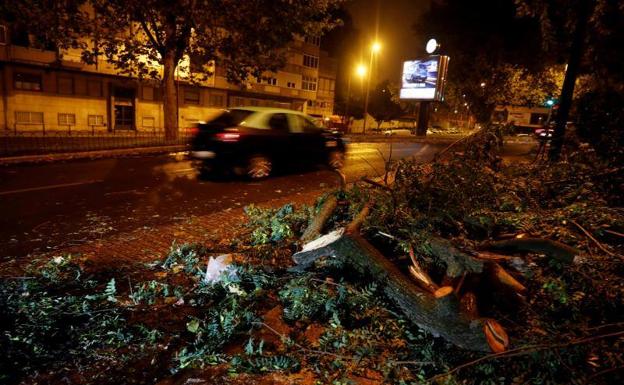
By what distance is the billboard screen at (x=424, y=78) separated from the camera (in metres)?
28.9

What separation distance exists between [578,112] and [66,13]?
16.6 metres

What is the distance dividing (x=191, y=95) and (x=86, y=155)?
19970 mm

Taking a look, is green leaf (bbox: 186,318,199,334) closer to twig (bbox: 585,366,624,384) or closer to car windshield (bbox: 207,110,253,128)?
twig (bbox: 585,366,624,384)

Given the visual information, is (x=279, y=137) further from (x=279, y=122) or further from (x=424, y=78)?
(x=424, y=78)

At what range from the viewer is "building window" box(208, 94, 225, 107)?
33.1 meters

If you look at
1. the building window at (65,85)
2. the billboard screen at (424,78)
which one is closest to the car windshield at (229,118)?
the building window at (65,85)

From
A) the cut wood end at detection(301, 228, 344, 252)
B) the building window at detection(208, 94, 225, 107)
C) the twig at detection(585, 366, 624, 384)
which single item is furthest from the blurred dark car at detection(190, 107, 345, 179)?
the building window at detection(208, 94, 225, 107)

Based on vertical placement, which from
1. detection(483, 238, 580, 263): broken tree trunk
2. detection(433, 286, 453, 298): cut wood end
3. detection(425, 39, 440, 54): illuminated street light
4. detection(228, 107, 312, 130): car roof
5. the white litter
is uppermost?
detection(425, 39, 440, 54): illuminated street light

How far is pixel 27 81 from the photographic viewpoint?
22.9m

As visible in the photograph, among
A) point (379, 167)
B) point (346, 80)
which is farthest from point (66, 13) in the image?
point (346, 80)

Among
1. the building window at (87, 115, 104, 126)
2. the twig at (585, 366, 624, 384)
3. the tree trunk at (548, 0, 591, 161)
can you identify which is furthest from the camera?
the building window at (87, 115, 104, 126)

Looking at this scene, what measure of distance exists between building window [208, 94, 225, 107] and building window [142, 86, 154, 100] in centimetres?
525

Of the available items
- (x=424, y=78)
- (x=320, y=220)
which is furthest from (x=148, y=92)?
(x=320, y=220)

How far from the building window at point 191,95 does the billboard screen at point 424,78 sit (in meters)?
16.8
